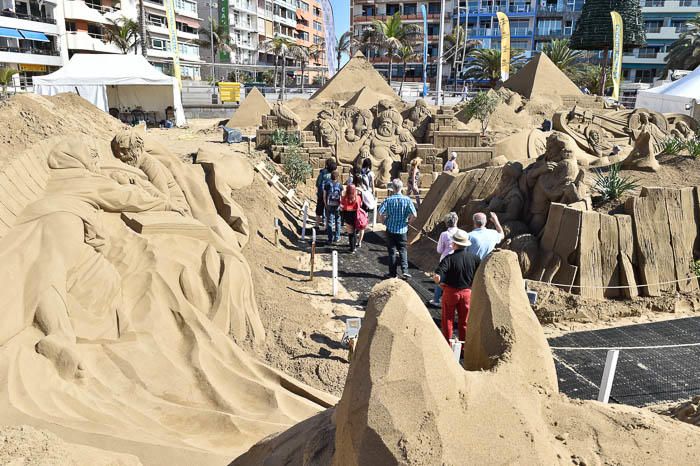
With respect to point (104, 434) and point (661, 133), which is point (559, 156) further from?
point (661, 133)

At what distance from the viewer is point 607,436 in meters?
1.74

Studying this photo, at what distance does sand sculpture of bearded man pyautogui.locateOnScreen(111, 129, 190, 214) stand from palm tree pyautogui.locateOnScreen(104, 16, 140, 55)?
26551 mm

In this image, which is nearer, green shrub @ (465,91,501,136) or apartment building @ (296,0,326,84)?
green shrub @ (465,91,501,136)

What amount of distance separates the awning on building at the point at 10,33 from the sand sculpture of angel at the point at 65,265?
2552 cm

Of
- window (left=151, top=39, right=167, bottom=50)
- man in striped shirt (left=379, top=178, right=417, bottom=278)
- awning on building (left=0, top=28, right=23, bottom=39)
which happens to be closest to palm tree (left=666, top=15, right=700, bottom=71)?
man in striped shirt (left=379, top=178, right=417, bottom=278)

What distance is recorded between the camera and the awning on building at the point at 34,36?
991 inches

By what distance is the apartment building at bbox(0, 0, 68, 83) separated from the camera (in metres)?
24.6

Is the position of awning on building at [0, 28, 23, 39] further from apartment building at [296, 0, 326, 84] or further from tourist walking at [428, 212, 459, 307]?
apartment building at [296, 0, 326, 84]

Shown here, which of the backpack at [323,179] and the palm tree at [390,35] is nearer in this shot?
the backpack at [323,179]

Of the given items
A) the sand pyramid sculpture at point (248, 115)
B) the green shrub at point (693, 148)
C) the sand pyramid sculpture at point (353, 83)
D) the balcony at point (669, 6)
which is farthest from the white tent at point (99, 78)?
the balcony at point (669, 6)

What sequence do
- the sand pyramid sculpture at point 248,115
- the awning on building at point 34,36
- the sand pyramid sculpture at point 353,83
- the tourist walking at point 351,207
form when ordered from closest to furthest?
the tourist walking at point 351,207 < the sand pyramid sculpture at point 248,115 < the sand pyramid sculpture at point 353,83 < the awning on building at point 34,36

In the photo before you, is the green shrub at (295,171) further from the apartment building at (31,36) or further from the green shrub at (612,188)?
the apartment building at (31,36)

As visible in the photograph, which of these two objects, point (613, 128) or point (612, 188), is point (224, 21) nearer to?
point (613, 128)

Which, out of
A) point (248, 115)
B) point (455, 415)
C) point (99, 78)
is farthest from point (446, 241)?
point (99, 78)
